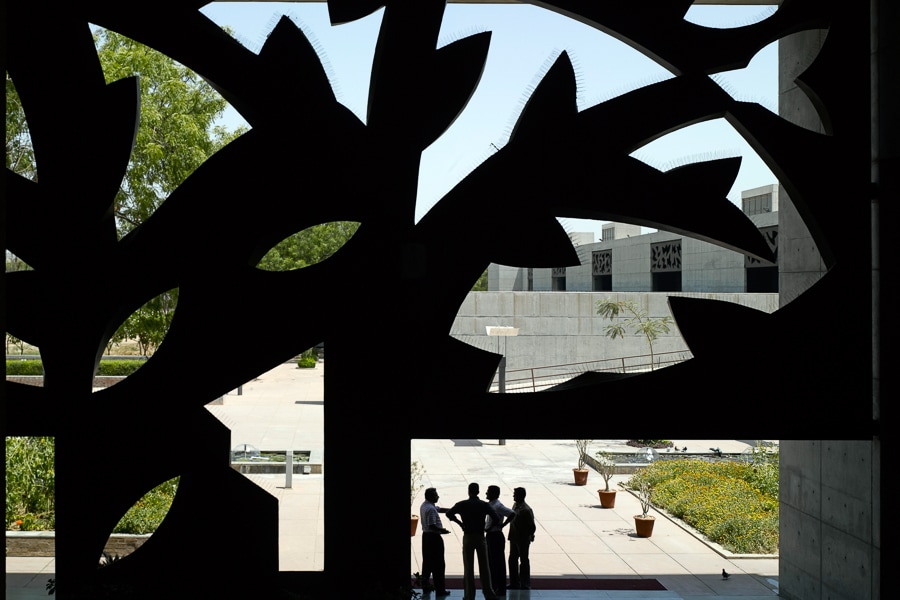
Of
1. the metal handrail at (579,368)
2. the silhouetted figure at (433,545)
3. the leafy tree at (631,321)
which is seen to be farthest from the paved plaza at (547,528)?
the metal handrail at (579,368)

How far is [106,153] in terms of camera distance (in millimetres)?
8281

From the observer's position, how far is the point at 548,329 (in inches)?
1236

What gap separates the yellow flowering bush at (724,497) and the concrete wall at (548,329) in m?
11.1

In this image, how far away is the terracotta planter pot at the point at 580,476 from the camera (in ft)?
59.8

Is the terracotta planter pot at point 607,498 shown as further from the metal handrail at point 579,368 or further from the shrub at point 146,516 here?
the metal handrail at point 579,368

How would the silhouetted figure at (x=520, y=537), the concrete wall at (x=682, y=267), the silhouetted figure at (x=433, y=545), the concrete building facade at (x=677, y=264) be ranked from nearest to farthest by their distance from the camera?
the silhouetted figure at (x=433, y=545)
the silhouetted figure at (x=520, y=537)
the concrete building facade at (x=677, y=264)
the concrete wall at (x=682, y=267)

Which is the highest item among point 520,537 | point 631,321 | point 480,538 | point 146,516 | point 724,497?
point 631,321

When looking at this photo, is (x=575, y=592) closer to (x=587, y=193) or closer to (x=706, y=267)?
(x=587, y=193)

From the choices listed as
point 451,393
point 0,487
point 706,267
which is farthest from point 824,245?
point 706,267

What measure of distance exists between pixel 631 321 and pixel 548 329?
278cm

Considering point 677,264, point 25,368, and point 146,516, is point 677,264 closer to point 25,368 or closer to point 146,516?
point 25,368

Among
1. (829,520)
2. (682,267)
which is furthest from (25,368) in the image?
(829,520)

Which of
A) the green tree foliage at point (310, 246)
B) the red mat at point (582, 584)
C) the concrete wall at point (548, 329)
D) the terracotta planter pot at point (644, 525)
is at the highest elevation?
the green tree foliage at point (310, 246)

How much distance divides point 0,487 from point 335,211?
441cm
